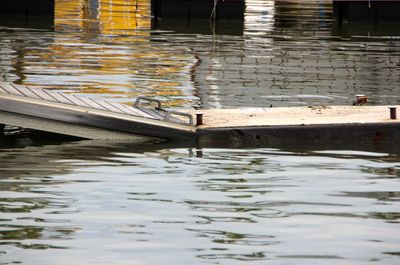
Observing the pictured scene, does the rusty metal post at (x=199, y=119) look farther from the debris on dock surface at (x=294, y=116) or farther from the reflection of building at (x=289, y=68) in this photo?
the reflection of building at (x=289, y=68)

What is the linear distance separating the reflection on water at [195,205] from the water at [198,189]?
0.01 metres

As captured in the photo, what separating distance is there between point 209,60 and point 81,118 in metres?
13.4

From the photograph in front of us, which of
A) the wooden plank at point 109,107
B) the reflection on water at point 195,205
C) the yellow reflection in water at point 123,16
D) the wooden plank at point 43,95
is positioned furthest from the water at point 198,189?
the yellow reflection in water at point 123,16

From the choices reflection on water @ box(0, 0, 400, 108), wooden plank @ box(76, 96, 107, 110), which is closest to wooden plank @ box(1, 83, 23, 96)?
wooden plank @ box(76, 96, 107, 110)

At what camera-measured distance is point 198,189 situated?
11.4 meters

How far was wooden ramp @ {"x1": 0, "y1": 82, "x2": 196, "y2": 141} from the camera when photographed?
1364cm

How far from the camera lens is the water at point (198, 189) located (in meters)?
9.04

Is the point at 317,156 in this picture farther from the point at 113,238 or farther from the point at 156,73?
the point at 156,73

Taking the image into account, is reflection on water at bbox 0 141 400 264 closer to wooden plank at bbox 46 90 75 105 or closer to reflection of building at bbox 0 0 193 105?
wooden plank at bbox 46 90 75 105

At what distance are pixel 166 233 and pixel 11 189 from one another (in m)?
2.22

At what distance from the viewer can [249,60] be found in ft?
89.7

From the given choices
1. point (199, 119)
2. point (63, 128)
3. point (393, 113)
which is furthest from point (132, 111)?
point (393, 113)

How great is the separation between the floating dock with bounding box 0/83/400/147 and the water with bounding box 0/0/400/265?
5.8 inches

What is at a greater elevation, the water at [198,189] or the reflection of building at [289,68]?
the water at [198,189]
